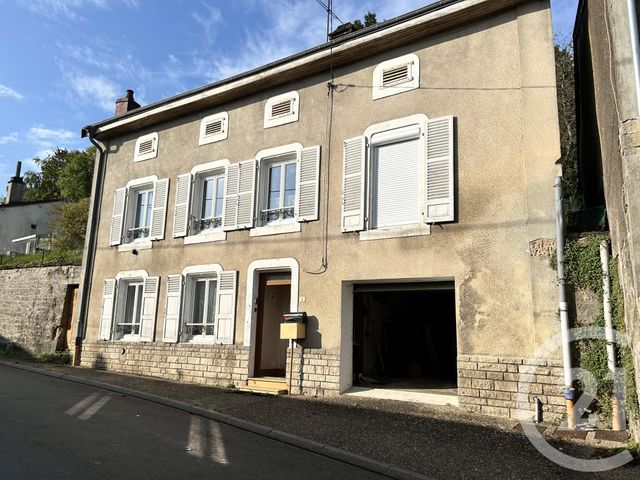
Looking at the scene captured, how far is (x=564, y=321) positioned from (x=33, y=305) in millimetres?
15507

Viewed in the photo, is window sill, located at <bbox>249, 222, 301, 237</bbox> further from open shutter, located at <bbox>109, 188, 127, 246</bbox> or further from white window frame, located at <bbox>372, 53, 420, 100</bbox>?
open shutter, located at <bbox>109, 188, 127, 246</bbox>

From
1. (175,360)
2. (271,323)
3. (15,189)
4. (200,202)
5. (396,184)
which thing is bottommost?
(175,360)

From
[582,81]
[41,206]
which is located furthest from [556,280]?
Answer: [41,206]

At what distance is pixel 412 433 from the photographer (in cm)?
646

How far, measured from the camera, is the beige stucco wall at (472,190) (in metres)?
7.51

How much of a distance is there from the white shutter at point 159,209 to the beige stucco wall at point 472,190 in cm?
245

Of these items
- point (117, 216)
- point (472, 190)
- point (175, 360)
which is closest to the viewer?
point (472, 190)

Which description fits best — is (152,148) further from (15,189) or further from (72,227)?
(15,189)

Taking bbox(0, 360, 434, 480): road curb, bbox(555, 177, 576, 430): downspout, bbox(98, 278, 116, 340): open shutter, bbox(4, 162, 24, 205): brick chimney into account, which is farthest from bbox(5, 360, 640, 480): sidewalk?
bbox(4, 162, 24, 205): brick chimney

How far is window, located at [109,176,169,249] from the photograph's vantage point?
12.5 meters

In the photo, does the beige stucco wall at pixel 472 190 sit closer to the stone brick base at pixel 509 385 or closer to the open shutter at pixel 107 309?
the stone brick base at pixel 509 385

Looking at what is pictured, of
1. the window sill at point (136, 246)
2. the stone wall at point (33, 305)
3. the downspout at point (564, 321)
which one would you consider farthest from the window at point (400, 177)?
the stone wall at point (33, 305)

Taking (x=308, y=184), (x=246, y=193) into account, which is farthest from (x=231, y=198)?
(x=308, y=184)

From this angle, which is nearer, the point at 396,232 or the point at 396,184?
the point at 396,232
